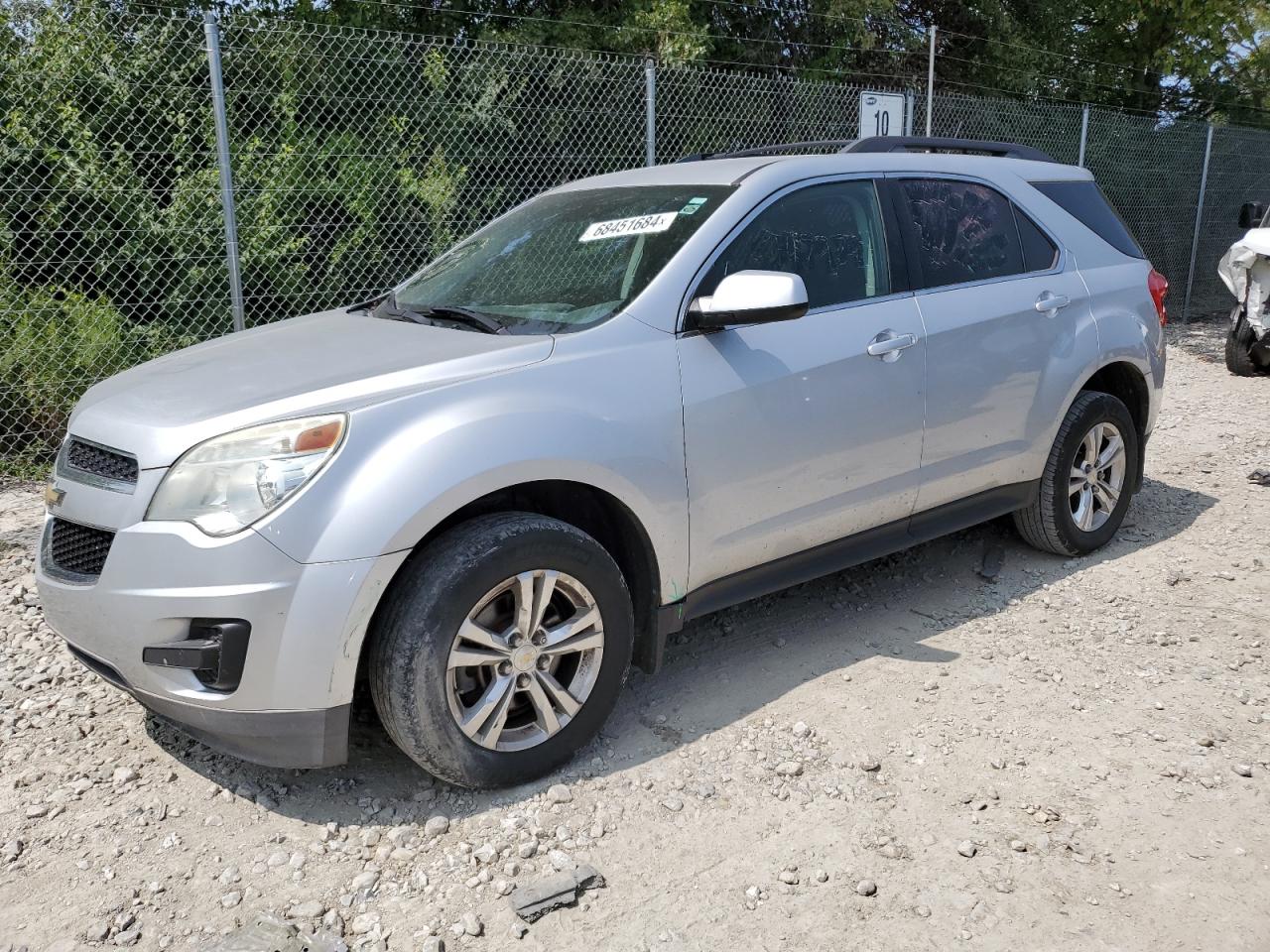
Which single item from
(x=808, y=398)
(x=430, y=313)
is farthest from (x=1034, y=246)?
(x=430, y=313)

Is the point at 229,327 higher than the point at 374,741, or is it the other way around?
the point at 229,327

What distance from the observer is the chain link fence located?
21.8ft

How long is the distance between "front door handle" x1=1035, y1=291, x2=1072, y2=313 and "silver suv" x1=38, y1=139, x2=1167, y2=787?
14mm

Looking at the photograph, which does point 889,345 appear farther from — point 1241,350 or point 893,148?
point 1241,350

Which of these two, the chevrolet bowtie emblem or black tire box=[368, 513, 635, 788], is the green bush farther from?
black tire box=[368, 513, 635, 788]

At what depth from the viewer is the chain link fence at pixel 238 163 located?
21.8 ft

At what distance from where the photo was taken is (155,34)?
22.6ft

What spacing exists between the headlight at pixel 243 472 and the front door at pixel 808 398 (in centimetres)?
116

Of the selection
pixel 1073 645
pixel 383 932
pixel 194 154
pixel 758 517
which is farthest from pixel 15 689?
pixel 194 154

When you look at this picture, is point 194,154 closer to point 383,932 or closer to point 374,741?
point 374,741

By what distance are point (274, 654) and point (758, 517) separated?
5.36 feet

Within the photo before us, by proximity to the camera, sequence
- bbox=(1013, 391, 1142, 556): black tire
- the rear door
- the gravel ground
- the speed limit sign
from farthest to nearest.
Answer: the speed limit sign → bbox=(1013, 391, 1142, 556): black tire → the rear door → the gravel ground

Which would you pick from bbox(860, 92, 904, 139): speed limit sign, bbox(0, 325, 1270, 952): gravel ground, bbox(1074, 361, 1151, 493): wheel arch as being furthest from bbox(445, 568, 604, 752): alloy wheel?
bbox(860, 92, 904, 139): speed limit sign

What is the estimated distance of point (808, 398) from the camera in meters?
3.72
